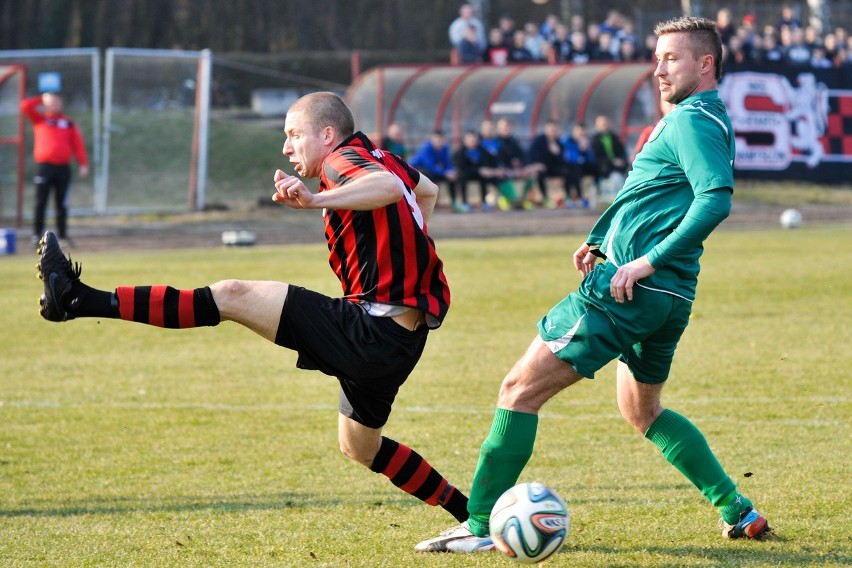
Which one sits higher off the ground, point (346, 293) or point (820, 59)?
point (346, 293)

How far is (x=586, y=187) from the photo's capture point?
1093 inches

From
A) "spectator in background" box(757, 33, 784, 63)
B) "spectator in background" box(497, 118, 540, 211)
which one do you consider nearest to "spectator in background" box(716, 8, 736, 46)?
"spectator in background" box(757, 33, 784, 63)

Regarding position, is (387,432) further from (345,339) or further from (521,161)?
(521,161)

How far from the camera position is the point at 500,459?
467cm

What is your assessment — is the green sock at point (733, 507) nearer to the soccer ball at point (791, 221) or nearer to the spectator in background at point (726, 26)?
the soccer ball at point (791, 221)

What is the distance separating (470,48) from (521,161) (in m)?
4.45

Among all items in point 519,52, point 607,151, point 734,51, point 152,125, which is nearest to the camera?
point 152,125

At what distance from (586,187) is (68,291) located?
2376 cm

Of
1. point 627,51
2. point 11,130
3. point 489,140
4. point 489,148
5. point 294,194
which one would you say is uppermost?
point 294,194

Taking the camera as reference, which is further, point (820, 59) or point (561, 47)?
point (561, 47)

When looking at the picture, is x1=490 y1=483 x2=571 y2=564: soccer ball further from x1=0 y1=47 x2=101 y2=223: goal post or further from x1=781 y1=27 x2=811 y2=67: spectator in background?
x1=781 y1=27 x2=811 y2=67: spectator in background

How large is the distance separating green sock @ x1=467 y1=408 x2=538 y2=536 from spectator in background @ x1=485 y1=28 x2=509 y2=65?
79.1ft

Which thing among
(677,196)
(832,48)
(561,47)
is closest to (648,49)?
(561,47)

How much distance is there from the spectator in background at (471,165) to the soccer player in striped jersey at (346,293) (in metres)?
20.1
